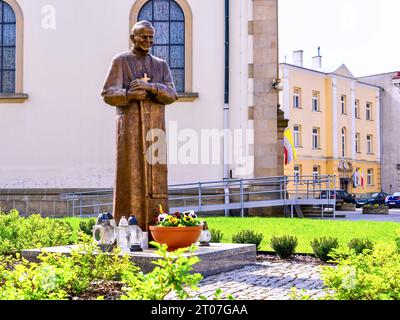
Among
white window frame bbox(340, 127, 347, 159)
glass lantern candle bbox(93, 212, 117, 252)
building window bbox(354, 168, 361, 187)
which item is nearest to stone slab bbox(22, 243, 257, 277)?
glass lantern candle bbox(93, 212, 117, 252)

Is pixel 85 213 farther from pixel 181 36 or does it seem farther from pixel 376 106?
pixel 376 106

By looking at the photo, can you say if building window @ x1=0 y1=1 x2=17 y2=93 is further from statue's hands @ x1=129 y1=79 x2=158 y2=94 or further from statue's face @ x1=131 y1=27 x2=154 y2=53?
statue's hands @ x1=129 y1=79 x2=158 y2=94

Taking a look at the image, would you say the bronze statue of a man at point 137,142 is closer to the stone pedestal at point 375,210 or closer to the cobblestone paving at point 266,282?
the cobblestone paving at point 266,282

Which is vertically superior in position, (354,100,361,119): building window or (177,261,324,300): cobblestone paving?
(354,100,361,119): building window

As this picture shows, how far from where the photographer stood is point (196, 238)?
8.49m

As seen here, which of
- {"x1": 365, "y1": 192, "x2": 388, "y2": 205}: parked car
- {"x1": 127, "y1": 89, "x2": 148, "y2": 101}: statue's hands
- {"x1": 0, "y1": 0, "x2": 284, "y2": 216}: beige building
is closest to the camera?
{"x1": 127, "y1": 89, "x2": 148, "y2": 101}: statue's hands

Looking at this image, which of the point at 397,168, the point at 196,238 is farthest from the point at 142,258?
the point at 397,168

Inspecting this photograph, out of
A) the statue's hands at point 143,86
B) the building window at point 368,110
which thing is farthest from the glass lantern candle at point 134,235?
the building window at point 368,110

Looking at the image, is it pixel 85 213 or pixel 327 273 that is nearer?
pixel 327 273

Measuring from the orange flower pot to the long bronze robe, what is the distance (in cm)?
70

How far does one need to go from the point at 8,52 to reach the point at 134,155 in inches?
547

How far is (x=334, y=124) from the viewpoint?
51156 mm

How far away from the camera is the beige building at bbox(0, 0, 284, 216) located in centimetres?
2031
